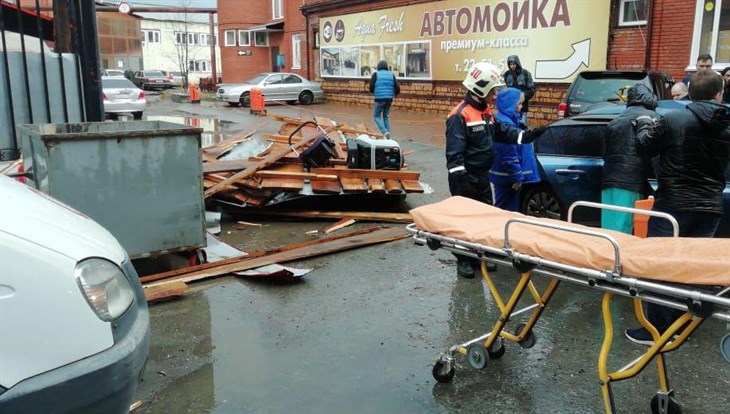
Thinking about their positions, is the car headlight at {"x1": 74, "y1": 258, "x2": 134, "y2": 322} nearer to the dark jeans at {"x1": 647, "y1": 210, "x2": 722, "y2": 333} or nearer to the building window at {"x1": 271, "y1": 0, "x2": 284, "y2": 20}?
the dark jeans at {"x1": 647, "y1": 210, "x2": 722, "y2": 333}

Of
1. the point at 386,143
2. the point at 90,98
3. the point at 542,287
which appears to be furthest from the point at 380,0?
the point at 542,287

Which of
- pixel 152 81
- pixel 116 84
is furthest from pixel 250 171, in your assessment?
pixel 152 81

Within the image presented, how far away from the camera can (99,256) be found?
252 cm

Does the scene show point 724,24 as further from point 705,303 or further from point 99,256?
point 99,256

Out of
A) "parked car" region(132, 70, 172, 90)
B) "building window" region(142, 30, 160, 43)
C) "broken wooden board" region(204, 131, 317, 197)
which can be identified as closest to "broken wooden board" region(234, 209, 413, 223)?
"broken wooden board" region(204, 131, 317, 197)

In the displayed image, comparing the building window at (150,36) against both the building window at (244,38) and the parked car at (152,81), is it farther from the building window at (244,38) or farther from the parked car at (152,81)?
the building window at (244,38)

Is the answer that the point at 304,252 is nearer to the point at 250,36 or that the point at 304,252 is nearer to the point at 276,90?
the point at 276,90

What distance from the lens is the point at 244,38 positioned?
1583 inches

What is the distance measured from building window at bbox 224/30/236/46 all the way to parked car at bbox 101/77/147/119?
64.7 ft

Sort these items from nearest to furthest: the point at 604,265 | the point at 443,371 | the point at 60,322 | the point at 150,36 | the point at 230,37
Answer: the point at 60,322 → the point at 604,265 → the point at 443,371 → the point at 230,37 → the point at 150,36

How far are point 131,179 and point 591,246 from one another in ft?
12.6

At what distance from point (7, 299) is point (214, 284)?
3290 mm

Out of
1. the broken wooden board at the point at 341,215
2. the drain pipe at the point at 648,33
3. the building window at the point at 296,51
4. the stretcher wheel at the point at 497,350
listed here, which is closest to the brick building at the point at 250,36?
the building window at the point at 296,51

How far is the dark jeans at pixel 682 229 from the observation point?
420 cm
